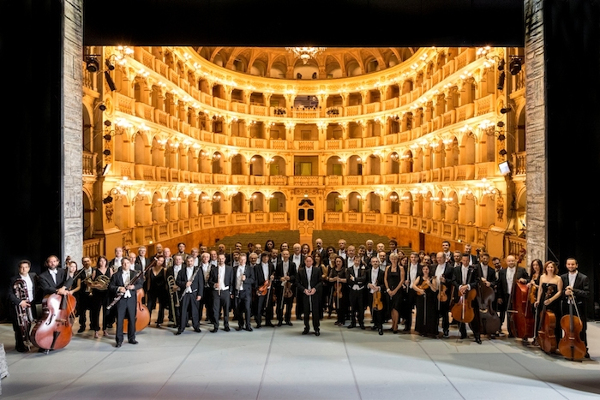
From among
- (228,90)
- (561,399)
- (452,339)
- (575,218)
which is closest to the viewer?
(561,399)

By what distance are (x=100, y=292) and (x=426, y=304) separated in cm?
788

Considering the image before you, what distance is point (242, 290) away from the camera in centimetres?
1204

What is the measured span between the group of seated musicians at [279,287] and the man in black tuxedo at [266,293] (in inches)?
1.0

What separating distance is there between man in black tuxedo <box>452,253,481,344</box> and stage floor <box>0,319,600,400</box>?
10.9 inches

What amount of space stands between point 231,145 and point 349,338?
29.9m

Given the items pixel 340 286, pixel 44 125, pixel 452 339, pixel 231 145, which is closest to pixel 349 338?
pixel 340 286

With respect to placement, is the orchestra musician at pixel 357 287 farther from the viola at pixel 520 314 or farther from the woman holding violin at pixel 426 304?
the viola at pixel 520 314

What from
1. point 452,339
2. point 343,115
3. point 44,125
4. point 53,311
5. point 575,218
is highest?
point 343,115

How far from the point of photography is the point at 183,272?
11789 mm

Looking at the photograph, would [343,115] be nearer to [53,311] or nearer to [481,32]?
[481,32]

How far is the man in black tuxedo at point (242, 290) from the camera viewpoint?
11977 mm

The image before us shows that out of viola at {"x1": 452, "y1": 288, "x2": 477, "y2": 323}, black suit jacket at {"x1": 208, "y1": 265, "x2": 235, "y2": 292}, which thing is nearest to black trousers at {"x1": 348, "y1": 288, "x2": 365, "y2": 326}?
viola at {"x1": 452, "y1": 288, "x2": 477, "y2": 323}

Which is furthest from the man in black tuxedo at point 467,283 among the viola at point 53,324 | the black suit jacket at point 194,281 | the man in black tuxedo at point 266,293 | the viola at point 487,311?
the viola at point 53,324

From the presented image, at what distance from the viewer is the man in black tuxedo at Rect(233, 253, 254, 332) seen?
12.0 metres
